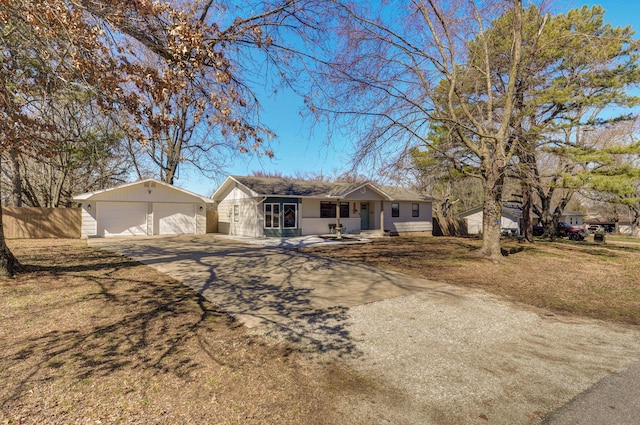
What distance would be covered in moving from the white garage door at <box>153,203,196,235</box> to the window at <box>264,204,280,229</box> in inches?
237

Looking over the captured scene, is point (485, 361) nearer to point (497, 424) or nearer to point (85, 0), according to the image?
point (497, 424)

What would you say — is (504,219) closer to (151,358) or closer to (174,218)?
(174,218)

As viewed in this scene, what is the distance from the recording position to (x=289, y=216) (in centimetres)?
1919

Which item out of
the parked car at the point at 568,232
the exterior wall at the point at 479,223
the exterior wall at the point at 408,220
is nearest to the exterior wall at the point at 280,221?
the exterior wall at the point at 408,220

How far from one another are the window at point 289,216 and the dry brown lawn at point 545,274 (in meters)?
5.78

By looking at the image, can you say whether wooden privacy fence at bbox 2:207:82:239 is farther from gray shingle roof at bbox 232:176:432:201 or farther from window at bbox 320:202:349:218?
window at bbox 320:202:349:218

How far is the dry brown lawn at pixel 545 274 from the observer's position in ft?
21.4

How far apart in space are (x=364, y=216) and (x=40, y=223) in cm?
1988

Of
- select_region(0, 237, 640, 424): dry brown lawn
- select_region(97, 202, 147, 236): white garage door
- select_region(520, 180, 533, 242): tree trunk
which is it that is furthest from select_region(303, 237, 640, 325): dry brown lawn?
select_region(97, 202, 147, 236): white garage door

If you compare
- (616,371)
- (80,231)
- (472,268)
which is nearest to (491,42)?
(472,268)

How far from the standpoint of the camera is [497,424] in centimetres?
259

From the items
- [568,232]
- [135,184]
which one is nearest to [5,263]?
[135,184]

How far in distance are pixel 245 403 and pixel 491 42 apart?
1470cm

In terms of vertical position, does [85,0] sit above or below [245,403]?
above
